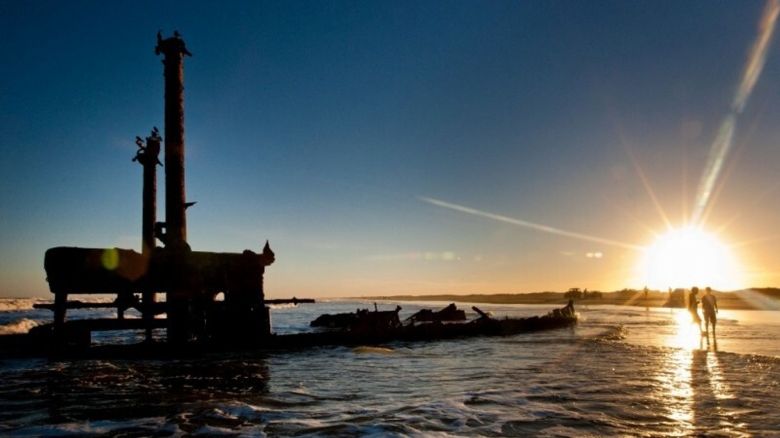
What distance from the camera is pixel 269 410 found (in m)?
9.84

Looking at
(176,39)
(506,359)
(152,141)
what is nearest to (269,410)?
(506,359)

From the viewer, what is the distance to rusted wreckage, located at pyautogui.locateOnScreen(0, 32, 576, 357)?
671 inches

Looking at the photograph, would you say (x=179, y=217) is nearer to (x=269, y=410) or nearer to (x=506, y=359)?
(x=269, y=410)

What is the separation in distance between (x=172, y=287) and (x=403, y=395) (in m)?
11.2

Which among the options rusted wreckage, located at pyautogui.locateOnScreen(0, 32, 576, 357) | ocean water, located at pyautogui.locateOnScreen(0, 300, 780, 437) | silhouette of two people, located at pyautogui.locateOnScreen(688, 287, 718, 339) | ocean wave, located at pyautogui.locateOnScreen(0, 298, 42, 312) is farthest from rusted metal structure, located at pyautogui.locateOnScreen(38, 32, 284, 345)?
ocean wave, located at pyautogui.locateOnScreen(0, 298, 42, 312)

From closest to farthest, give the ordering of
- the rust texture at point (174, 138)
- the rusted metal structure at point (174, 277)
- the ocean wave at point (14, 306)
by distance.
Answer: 1. the rusted metal structure at point (174, 277)
2. the rust texture at point (174, 138)
3. the ocean wave at point (14, 306)

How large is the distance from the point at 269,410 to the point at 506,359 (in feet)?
35.2

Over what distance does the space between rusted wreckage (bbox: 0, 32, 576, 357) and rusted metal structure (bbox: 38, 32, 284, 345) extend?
3 cm

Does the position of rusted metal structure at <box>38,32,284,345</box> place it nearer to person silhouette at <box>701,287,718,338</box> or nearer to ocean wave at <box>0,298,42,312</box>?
person silhouette at <box>701,287,718,338</box>

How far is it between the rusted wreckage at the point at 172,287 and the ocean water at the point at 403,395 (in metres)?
1.05

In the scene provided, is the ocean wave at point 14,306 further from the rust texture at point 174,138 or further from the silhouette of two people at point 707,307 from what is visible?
the silhouette of two people at point 707,307

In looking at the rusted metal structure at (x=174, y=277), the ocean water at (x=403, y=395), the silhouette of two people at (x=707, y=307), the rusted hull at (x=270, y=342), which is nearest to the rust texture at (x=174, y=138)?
the rusted metal structure at (x=174, y=277)

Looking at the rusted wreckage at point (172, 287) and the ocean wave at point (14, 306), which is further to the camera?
the ocean wave at point (14, 306)

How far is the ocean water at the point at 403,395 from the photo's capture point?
848 cm
